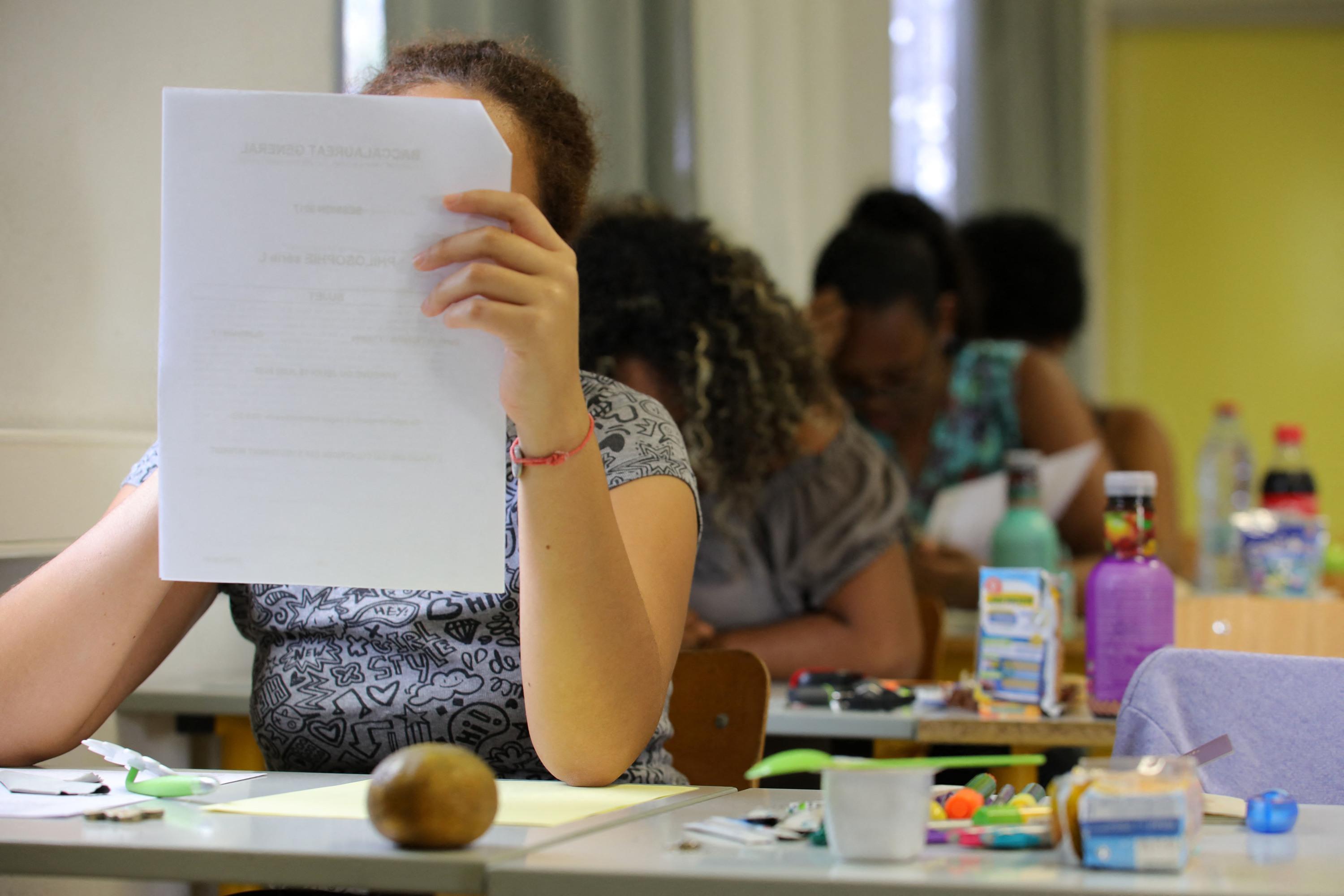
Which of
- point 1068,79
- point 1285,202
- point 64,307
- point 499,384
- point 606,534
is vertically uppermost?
point 1068,79

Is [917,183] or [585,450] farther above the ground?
[917,183]

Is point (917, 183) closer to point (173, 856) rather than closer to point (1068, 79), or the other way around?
point (1068, 79)

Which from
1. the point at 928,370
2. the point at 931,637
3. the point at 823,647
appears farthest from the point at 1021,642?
the point at 928,370

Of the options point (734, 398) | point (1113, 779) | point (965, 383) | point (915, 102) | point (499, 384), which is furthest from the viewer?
point (915, 102)

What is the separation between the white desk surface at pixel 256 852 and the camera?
2.34 ft

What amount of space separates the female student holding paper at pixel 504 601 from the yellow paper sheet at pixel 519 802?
0.03 meters

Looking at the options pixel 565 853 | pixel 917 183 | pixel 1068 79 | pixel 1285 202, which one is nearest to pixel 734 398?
pixel 565 853

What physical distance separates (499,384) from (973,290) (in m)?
2.58

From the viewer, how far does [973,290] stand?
332 cm

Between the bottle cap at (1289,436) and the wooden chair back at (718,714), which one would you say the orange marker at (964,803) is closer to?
the wooden chair back at (718,714)

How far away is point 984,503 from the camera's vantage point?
289 cm

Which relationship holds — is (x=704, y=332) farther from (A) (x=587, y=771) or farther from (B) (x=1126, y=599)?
(A) (x=587, y=771)

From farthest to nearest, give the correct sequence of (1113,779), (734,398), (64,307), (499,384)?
(734,398) < (64,307) < (499,384) < (1113,779)

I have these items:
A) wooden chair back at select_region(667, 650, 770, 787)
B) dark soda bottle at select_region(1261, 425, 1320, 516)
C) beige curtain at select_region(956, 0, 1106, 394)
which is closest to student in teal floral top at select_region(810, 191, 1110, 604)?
dark soda bottle at select_region(1261, 425, 1320, 516)
